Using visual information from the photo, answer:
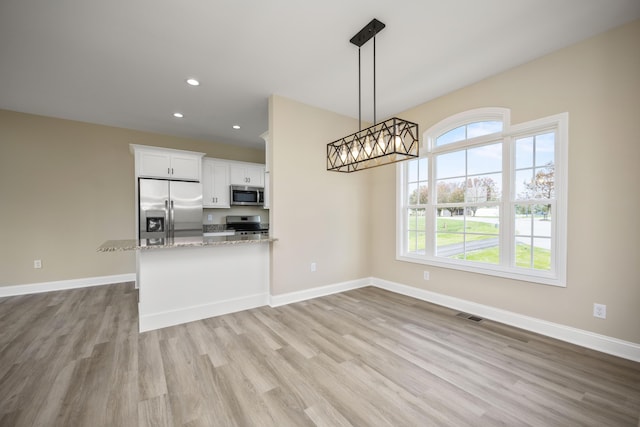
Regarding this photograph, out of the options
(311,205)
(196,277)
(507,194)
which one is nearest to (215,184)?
(311,205)

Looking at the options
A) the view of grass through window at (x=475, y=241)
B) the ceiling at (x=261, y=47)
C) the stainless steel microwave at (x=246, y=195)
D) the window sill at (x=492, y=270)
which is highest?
the ceiling at (x=261, y=47)

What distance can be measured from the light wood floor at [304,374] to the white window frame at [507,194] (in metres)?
0.64

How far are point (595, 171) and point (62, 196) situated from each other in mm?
7099

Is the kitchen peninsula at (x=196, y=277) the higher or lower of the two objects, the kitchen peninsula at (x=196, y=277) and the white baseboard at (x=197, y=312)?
the higher

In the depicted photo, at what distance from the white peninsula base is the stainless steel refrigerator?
5.04ft

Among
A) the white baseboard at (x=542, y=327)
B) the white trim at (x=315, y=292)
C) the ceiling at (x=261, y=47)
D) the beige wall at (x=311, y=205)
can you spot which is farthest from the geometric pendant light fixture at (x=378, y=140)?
the white baseboard at (x=542, y=327)

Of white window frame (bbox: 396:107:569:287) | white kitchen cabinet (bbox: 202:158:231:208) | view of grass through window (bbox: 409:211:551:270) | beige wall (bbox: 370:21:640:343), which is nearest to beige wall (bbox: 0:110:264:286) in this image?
white kitchen cabinet (bbox: 202:158:231:208)

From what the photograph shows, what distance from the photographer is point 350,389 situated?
1.82 metres

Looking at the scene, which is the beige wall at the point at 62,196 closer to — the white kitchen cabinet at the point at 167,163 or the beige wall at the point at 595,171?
the white kitchen cabinet at the point at 167,163

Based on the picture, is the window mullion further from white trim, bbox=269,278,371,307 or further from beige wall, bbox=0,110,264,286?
beige wall, bbox=0,110,264,286

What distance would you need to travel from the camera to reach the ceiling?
2023 mm

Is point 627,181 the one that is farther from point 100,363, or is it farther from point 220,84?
point 100,363

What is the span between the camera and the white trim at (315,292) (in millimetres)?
3475

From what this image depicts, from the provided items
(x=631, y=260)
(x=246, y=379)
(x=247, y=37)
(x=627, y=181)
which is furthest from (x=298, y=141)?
(x=631, y=260)
